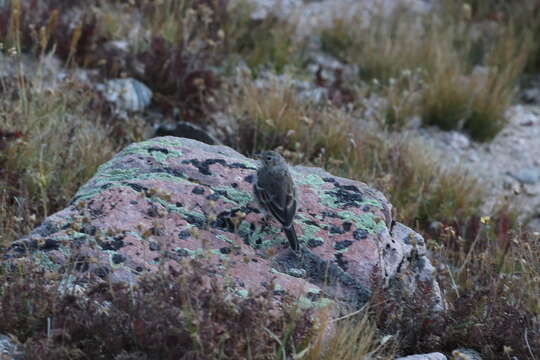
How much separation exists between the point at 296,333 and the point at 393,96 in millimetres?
5086

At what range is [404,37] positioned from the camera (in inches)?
378

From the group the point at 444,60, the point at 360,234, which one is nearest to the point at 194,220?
the point at 360,234

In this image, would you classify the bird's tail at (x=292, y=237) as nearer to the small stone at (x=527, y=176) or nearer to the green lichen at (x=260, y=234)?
the green lichen at (x=260, y=234)

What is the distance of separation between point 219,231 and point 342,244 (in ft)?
2.24

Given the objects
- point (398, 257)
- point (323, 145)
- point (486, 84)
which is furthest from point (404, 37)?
point (398, 257)

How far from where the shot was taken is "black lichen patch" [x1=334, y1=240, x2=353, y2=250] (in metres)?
4.36

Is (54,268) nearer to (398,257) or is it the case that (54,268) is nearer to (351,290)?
(351,290)

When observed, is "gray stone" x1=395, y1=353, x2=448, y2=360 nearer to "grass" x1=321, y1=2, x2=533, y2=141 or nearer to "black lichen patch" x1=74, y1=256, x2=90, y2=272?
"black lichen patch" x1=74, y1=256, x2=90, y2=272

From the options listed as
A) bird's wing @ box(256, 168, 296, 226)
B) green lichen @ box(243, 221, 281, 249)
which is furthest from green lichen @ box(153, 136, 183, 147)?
green lichen @ box(243, 221, 281, 249)

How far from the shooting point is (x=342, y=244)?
4371 mm

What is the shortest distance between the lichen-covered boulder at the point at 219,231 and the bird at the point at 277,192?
10 cm

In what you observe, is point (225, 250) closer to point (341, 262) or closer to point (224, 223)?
point (224, 223)

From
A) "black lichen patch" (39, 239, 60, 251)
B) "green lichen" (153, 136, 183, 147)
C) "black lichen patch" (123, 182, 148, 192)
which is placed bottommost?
"black lichen patch" (39, 239, 60, 251)

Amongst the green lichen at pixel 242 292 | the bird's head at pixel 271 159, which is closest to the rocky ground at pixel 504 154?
the bird's head at pixel 271 159
